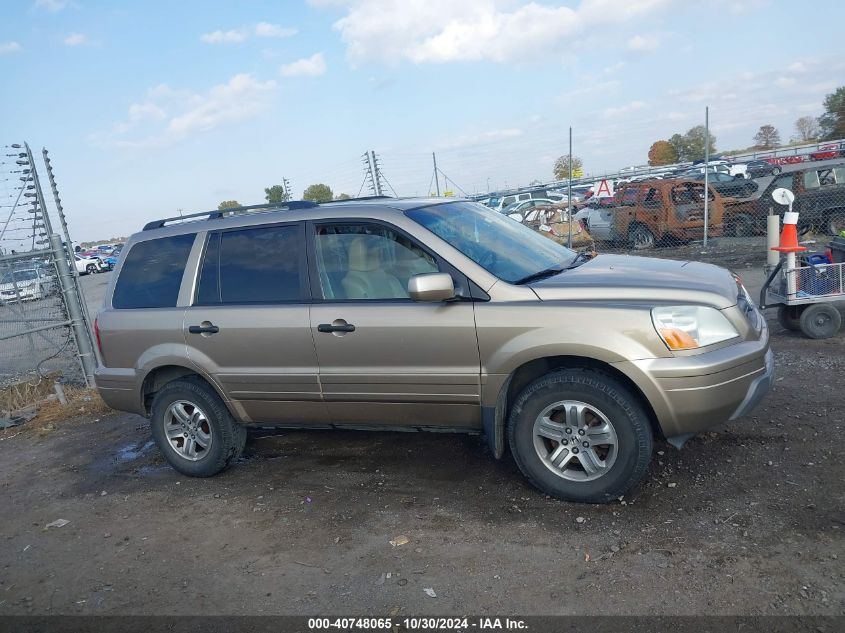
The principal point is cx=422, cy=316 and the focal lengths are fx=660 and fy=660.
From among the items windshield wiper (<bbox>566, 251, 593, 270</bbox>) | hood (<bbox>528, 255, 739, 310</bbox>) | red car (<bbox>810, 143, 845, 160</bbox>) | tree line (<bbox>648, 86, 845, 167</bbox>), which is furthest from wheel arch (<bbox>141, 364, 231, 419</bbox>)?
tree line (<bbox>648, 86, 845, 167</bbox>)

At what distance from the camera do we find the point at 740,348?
145 inches

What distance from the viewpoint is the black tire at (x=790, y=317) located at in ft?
22.6

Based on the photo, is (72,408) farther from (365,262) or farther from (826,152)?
(826,152)

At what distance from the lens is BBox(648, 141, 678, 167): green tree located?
196ft

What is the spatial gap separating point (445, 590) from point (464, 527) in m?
0.61

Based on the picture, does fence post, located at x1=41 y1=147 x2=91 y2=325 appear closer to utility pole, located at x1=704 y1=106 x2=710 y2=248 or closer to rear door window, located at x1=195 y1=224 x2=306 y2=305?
rear door window, located at x1=195 y1=224 x2=306 y2=305

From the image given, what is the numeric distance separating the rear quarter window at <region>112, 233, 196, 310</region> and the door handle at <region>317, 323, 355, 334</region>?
1330mm

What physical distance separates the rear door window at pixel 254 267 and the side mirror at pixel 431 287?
1.00 meters

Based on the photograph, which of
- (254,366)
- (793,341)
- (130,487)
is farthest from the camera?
(793,341)

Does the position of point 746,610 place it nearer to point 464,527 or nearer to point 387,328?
point 464,527

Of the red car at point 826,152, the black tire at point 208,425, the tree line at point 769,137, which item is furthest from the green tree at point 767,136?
the black tire at point 208,425

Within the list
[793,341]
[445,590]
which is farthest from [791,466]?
[793,341]

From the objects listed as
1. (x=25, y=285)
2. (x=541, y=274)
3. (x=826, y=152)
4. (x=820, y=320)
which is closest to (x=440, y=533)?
(x=541, y=274)

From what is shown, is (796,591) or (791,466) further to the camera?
(791,466)
